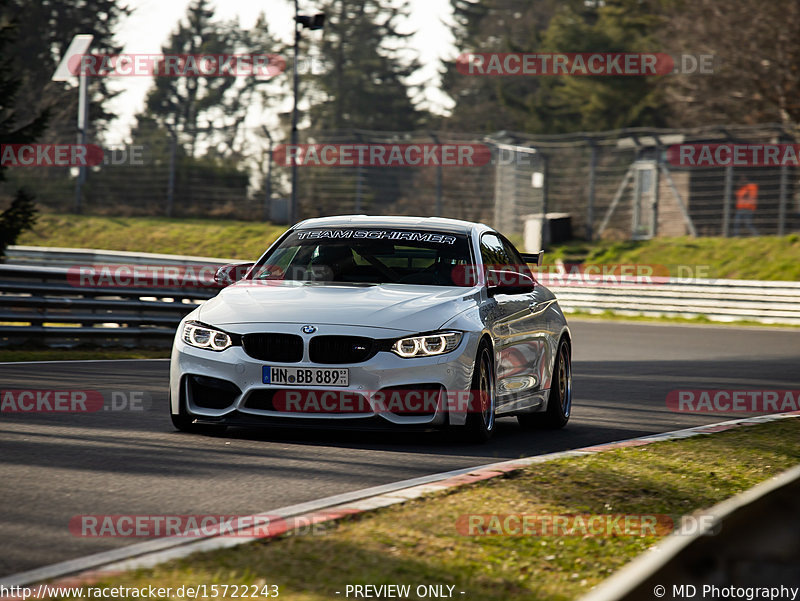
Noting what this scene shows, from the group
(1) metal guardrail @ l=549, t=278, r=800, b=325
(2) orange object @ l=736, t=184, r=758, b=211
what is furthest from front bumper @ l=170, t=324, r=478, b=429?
(2) orange object @ l=736, t=184, r=758, b=211

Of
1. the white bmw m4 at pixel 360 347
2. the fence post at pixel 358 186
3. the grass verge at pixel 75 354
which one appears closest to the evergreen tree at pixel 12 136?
the grass verge at pixel 75 354

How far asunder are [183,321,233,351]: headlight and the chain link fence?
85.7 feet

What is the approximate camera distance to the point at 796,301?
28.7 metres

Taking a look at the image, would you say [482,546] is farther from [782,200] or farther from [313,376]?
[782,200]

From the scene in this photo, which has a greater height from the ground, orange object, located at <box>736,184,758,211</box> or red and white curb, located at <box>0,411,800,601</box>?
orange object, located at <box>736,184,758,211</box>

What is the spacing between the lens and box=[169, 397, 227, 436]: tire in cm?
898

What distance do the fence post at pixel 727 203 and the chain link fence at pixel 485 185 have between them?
37mm

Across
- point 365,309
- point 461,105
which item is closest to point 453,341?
point 365,309

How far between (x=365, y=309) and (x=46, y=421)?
2.59 metres

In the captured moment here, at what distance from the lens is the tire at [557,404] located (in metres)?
10.5

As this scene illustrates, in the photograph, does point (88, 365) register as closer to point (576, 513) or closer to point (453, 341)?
point (453, 341)

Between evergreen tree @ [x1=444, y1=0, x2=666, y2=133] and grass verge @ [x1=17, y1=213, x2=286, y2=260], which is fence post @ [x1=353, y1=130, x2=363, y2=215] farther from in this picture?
evergreen tree @ [x1=444, y1=0, x2=666, y2=133]

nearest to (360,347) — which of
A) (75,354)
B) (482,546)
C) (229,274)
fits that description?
(229,274)

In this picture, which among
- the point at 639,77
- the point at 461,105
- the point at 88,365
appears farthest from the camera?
the point at 461,105
